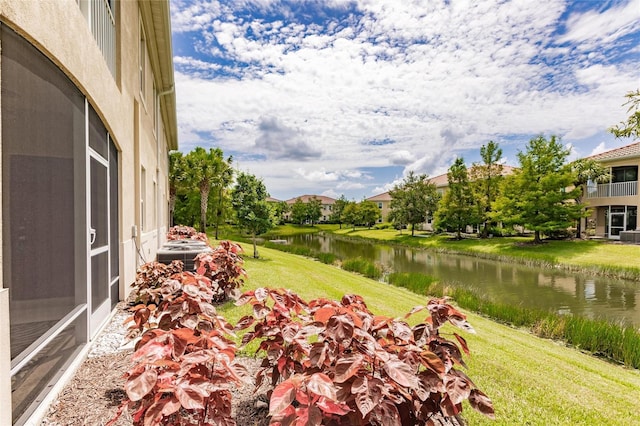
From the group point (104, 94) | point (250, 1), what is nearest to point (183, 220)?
point (250, 1)

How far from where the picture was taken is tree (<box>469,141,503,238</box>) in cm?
3178

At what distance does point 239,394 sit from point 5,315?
1.97m

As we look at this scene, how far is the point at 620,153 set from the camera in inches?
1017

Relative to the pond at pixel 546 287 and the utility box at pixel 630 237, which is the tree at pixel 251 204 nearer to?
the pond at pixel 546 287

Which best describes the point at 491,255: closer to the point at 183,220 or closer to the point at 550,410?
the point at 550,410

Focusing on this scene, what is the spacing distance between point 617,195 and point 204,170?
3257cm

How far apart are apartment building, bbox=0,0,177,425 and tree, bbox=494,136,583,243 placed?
27742 mm

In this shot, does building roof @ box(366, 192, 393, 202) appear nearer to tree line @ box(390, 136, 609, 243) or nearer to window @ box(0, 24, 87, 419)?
tree line @ box(390, 136, 609, 243)

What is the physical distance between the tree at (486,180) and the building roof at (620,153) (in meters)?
7.34

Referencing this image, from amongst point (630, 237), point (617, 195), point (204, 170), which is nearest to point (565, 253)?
point (630, 237)

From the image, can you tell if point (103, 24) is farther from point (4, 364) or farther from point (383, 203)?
point (383, 203)

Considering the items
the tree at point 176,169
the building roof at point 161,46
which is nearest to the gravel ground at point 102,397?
the building roof at point 161,46

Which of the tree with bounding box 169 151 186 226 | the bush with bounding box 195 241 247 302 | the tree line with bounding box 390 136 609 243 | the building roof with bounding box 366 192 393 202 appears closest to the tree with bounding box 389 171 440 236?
the tree line with bounding box 390 136 609 243

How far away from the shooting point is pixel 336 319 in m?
1.97
